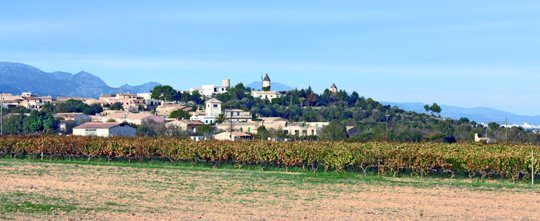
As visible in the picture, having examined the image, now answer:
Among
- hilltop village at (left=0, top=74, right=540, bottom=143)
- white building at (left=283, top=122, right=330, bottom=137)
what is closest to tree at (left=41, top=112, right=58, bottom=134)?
hilltop village at (left=0, top=74, right=540, bottom=143)

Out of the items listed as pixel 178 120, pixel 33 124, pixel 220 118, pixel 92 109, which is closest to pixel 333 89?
pixel 92 109

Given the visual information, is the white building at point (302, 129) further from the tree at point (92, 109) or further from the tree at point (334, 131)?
the tree at point (92, 109)

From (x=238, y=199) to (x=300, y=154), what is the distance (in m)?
17.7

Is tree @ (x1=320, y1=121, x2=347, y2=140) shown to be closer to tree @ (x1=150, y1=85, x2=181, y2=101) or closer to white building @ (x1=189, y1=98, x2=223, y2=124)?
white building @ (x1=189, y1=98, x2=223, y2=124)

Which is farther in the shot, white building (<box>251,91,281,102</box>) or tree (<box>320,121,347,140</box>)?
white building (<box>251,91,281,102</box>)

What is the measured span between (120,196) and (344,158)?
1717 cm

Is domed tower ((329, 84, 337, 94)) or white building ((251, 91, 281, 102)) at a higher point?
domed tower ((329, 84, 337, 94))

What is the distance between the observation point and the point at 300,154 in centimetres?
4053

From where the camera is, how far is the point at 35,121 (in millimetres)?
96875

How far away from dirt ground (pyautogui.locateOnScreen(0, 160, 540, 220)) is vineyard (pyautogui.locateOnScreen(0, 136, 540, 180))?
6.22 metres

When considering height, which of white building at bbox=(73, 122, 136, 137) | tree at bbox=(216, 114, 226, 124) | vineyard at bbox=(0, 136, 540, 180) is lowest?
vineyard at bbox=(0, 136, 540, 180)

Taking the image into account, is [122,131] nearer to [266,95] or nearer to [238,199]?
[238,199]

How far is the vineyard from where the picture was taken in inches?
1433

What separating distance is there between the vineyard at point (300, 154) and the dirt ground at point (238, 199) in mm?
6221
